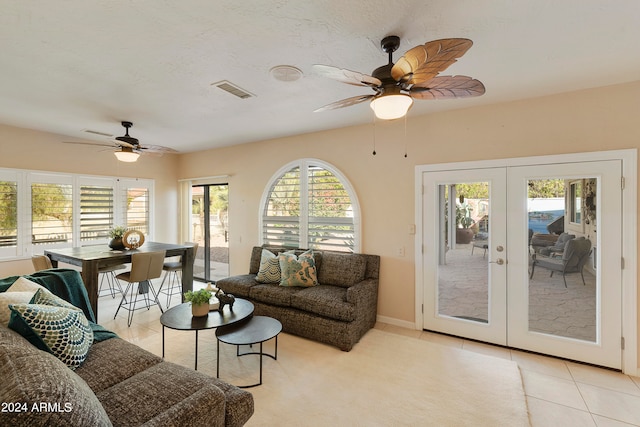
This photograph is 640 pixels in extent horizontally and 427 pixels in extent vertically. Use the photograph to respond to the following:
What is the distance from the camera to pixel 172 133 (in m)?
4.38

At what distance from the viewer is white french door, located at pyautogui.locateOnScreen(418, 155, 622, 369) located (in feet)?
8.82

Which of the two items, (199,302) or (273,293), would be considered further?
(273,293)

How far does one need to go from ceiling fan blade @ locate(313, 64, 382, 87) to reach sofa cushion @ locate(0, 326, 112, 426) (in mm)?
1759

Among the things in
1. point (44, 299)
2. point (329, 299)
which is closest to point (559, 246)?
point (329, 299)

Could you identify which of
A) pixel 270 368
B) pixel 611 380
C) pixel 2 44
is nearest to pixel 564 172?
pixel 611 380

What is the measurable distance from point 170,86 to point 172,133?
6.16 ft

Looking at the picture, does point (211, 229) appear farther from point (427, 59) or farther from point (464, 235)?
point (427, 59)

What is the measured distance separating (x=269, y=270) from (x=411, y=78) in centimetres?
293

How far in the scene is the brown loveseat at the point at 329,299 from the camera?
3053 mm

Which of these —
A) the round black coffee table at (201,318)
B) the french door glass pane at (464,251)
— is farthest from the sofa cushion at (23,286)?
the french door glass pane at (464,251)

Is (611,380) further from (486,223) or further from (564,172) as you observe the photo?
(564,172)

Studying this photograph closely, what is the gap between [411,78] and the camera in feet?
5.71

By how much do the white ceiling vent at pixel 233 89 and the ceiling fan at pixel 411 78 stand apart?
1.23 m

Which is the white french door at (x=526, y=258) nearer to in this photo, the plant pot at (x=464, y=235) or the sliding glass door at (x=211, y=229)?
the plant pot at (x=464, y=235)
